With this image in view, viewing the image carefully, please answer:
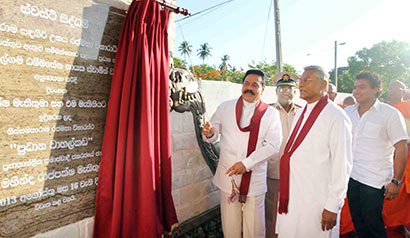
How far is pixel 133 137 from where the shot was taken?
176 cm

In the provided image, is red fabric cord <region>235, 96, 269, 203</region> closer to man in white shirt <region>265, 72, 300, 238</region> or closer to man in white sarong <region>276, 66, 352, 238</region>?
man in white sarong <region>276, 66, 352, 238</region>

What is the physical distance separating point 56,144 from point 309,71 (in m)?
1.92

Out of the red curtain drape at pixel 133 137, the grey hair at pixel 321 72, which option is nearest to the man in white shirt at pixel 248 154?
the grey hair at pixel 321 72

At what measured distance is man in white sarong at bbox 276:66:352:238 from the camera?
5.74 feet

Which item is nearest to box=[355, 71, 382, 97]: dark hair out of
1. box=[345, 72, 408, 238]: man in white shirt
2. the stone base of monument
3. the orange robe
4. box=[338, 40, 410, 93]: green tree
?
box=[345, 72, 408, 238]: man in white shirt

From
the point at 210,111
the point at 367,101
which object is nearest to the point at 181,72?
the point at 210,111

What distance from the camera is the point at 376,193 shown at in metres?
2.37

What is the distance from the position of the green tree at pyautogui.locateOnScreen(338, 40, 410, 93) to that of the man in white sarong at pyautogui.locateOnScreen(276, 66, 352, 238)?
2911cm

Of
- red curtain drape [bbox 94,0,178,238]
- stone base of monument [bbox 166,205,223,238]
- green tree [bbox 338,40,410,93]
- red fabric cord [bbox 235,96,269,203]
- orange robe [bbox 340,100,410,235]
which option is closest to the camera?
red curtain drape [bbox 94,0,178,238]

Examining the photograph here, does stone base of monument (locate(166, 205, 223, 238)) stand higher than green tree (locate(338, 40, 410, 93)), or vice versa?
green tree (locate(338, 40, 410, 93))

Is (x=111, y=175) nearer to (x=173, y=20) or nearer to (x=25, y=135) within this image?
(x=25, y=135)

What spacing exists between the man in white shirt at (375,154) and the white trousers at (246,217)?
3.44 ft

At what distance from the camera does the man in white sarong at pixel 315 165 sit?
1.75 meters

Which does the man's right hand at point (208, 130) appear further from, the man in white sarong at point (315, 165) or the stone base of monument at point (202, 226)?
the stone base of monument at point (202, 226)
